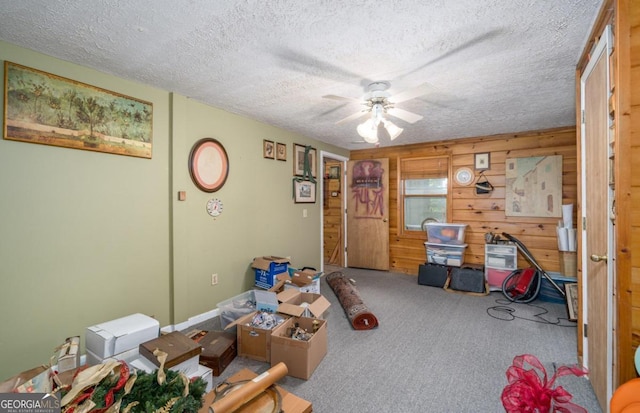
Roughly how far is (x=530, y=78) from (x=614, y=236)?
163 cm

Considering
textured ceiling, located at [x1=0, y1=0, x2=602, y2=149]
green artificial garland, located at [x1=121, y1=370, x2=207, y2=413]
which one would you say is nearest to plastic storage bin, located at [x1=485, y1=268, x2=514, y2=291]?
textured ceiling, located at [x1=0, y1=0, x2=602, y2=149]

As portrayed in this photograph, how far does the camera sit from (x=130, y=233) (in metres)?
2.42

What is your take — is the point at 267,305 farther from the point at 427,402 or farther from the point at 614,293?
the point at 614,293

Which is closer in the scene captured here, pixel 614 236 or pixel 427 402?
pixel 614 236

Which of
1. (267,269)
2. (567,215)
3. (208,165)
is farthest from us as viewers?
(567,215)

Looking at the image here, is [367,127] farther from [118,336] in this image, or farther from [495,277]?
[495,277]

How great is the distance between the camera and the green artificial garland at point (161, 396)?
41.9 inches

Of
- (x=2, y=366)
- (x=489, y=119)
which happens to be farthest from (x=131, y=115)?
(x=489, y=119)

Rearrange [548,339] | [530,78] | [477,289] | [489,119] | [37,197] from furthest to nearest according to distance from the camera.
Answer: [477,289] < [489,119] < [548,339] < [530,78] < [37,197]

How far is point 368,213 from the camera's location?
209 inches

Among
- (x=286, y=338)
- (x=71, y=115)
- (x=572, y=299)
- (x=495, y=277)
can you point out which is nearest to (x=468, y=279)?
(x=495, y=277)

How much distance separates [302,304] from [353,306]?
60 centimetres

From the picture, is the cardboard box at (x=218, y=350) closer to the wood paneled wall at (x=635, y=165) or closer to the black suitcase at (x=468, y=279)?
the wood paneled wall at (x=635, y=165)

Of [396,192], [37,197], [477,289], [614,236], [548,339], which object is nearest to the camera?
[614,236]
